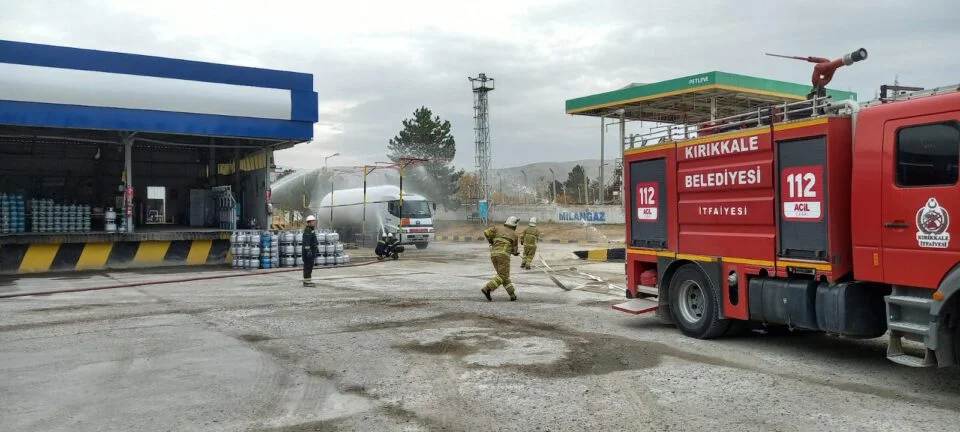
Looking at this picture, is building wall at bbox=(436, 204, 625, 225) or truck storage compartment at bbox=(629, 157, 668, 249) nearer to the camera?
truck storage compartment at bbox=(629, 157, 668, 249)

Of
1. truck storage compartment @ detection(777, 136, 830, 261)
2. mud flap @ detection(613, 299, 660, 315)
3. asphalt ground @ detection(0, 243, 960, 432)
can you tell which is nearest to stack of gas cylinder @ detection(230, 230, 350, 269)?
asphalt ground @ detection(0, 243, 960, 432)

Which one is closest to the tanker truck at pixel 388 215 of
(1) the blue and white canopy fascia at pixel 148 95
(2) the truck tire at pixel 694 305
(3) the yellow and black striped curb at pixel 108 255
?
(1) the blue and white canopy fascia at pixel 148 95

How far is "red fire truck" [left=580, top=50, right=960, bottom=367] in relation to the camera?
232 inches

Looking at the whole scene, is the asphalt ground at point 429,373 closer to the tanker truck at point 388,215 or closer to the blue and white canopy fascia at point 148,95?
the blue and white canopy fascia at point 148,95

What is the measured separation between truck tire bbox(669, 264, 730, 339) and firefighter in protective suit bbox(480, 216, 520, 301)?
3821 mm

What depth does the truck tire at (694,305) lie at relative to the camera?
8375 millimetres

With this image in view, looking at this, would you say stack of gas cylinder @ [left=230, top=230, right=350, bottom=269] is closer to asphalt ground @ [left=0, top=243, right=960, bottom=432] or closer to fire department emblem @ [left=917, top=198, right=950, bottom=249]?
asphalt ground @ [left=0, top=243, right=960, bottom=432]

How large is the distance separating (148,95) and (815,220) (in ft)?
57.9

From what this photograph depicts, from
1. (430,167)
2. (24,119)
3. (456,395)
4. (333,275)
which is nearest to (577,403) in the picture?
(456,395)

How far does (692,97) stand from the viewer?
1363 inches

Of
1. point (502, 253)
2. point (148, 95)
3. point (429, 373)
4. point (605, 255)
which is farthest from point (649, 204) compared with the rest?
point (148, 95)

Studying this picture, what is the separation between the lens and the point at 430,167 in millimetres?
59281

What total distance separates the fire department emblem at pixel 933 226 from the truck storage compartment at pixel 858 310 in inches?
32.3

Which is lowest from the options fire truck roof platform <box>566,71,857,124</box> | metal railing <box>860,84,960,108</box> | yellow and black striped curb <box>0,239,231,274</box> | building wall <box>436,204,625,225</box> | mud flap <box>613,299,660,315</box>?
mud flap <box>613,299,660,315</box>
